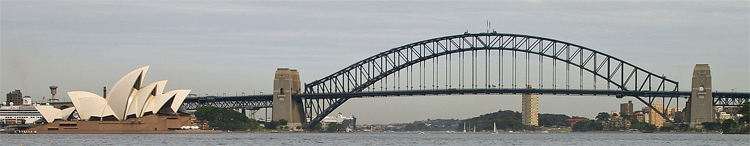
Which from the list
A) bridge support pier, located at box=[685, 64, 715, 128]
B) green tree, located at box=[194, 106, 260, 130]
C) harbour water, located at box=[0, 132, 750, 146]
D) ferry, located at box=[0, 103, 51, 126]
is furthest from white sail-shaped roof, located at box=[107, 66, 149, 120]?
bridge support pier, located at box=[685, 64, 715, 128]

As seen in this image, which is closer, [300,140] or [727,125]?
[300,140]

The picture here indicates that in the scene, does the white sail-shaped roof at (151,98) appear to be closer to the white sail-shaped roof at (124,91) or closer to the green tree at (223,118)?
the white sail-shaped roof at (124,91)

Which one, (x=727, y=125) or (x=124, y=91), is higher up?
(x=124, y=91)

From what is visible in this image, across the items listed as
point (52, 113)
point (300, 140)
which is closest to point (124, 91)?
point (52, 113)

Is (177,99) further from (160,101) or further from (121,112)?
(121,112)

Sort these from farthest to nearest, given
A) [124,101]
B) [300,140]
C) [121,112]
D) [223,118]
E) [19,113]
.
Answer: [19,113], [223,118], [121,112], [124,101], [300,140]

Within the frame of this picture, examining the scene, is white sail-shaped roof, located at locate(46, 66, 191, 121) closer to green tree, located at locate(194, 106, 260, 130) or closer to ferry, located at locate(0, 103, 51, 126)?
green tree, located at locate(194, 106, 260, 130)

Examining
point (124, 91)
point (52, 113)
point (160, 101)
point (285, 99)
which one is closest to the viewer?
point (124, 91)

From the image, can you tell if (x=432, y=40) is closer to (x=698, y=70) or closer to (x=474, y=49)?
(x=474, y=49)
